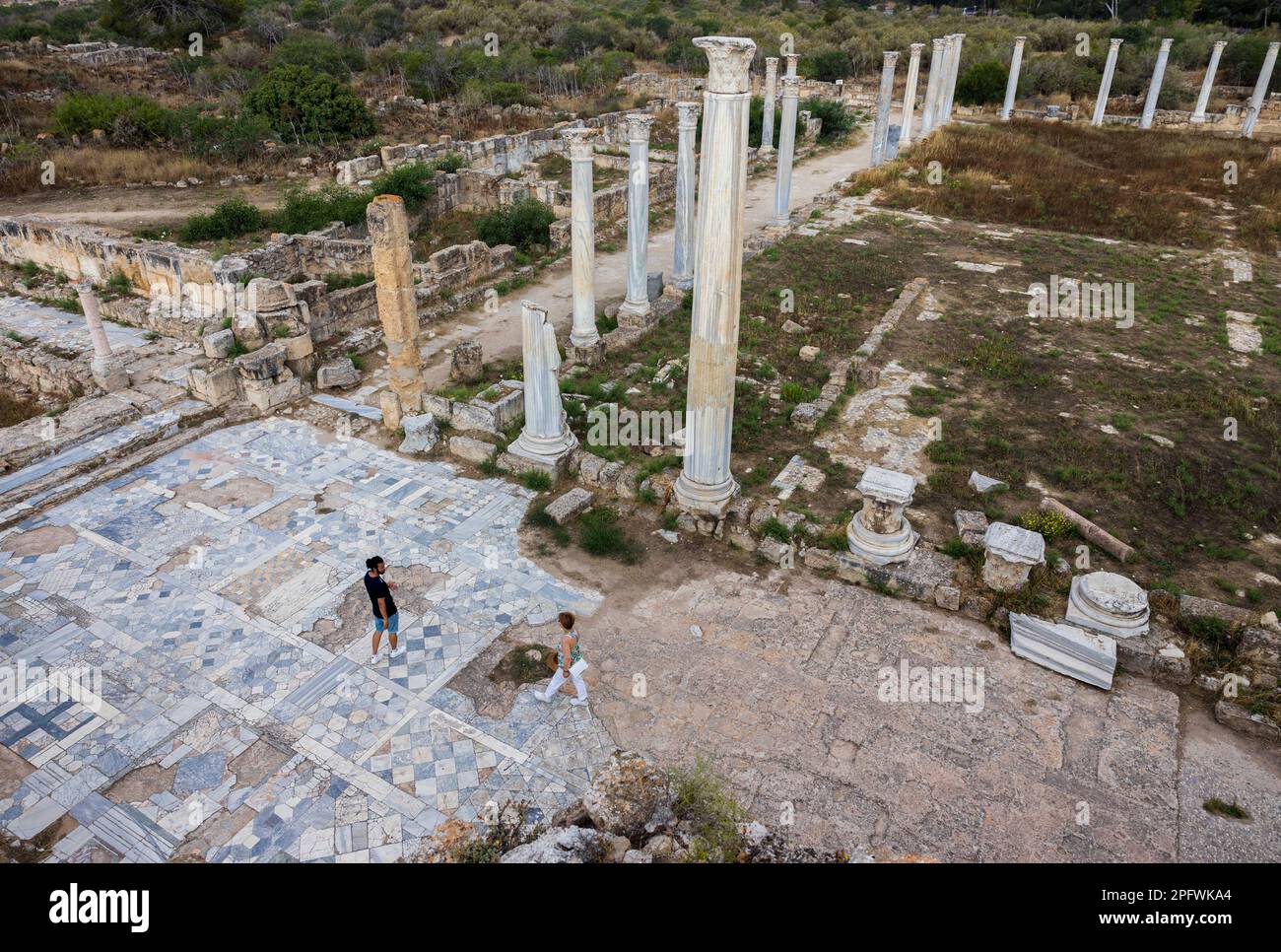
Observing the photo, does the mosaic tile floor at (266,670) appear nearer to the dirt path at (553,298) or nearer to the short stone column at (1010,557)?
the dirt path at (553,298)

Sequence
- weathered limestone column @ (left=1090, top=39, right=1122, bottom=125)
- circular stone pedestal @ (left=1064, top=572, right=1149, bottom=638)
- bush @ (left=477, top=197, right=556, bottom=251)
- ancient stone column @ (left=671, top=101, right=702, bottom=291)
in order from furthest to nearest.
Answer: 1. weathered limestone column @ (left=1090, top=39, right=1122, bottom=125)
2. bush @ (left=477, top=197, right=556, bottom=251)
3. ancient stone column @ (left=671, top=101, right=702, bottom=291)
4. circular stone pedestal @ (left=1064, top=572, right=1149, bottom=638)

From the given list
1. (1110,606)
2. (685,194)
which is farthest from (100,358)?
(1110,606)

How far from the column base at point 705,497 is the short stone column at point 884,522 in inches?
59.6

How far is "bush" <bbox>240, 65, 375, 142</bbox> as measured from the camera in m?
25.4

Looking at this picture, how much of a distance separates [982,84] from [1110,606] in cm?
3527

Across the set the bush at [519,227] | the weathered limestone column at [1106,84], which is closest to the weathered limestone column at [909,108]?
the weathered limestone column at [1106,84]

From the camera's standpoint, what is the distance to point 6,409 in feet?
39.7

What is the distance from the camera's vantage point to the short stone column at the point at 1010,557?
26.7 feet

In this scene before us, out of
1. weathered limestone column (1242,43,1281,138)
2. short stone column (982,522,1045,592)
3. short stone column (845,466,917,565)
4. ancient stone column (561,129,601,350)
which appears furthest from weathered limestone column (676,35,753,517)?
weathered limestone column (1242,43,1281,138)

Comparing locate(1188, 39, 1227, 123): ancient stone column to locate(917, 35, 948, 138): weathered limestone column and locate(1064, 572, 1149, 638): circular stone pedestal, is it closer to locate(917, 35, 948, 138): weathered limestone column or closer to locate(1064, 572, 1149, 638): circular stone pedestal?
locate(917, 35, 948, 138): weathered limestone column

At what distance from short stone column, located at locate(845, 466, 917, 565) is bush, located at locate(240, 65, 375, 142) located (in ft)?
77.9

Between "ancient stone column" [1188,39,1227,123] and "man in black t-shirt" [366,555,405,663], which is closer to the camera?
"man in black t-shirt" [366,555,405,663]

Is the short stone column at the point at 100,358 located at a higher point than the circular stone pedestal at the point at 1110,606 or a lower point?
higher

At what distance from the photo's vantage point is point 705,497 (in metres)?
9.30
